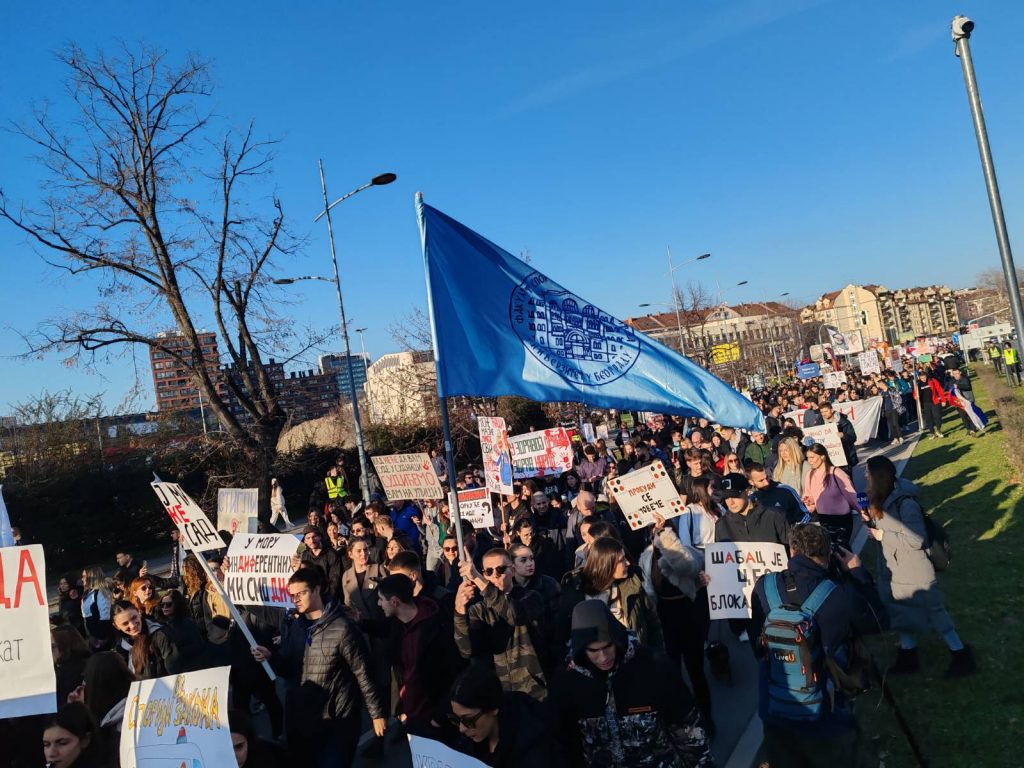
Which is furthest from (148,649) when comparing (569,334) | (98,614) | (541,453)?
(541,453)

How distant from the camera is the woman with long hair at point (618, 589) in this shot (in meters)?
4.50

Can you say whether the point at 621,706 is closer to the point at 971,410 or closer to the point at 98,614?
the point at 98,614

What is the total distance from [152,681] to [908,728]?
470 centimetres

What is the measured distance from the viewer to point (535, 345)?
5.51 m

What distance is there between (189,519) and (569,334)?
3.61m

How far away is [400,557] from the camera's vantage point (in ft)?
17.2

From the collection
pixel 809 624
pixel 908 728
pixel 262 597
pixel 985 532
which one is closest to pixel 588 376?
pixel 809 624

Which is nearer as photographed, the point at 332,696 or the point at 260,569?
the point at 332,696

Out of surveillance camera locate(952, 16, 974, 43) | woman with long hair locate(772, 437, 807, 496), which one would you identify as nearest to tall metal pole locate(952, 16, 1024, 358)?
surveillance camera locate(952, 16, 974, 43)

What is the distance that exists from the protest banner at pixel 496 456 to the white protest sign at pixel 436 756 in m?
7.06

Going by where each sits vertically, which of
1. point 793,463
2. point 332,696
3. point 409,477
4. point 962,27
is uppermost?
point 962,27

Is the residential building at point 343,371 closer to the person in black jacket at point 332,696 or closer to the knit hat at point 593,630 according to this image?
the person in black jacket at point 332,696

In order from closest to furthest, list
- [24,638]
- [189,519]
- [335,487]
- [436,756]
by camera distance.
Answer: [436,756] < [24,638] < [189,519] < [335,487]

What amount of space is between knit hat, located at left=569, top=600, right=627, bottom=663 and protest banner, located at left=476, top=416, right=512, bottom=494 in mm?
6668
